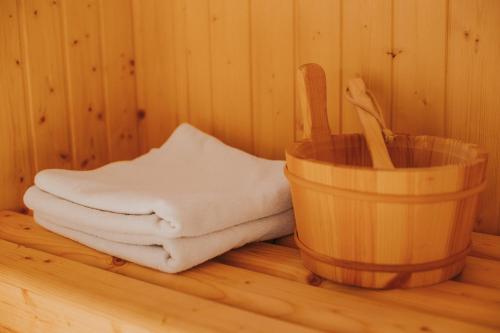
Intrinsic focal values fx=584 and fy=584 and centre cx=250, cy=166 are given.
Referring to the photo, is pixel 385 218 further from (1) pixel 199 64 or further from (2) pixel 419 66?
(1) pixel 199 64

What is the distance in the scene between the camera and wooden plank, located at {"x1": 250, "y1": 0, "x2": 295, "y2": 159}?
116cm

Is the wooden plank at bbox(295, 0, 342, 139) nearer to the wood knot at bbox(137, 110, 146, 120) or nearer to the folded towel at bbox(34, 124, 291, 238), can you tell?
the folded towel at bbox(34, 124, 291, 238)

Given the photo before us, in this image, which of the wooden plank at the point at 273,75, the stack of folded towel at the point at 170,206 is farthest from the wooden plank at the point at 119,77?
the wooden plank at the point at 273,75

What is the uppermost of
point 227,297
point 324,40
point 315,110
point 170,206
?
point 324,40

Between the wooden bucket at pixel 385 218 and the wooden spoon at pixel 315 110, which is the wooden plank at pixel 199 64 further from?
the wooden bucket at pixel 385 218

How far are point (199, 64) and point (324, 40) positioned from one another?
32 cm

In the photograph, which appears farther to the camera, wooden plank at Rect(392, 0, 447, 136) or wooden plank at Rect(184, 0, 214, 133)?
wooden plank at Rect(184, 0, 214, 133)

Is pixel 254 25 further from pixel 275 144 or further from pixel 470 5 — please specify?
pixel 470 5

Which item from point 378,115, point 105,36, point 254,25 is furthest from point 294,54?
point 105,36

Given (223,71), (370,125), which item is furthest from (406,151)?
(223,71)

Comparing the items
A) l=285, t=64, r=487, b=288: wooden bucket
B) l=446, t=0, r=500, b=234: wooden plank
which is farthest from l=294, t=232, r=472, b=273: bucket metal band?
l=446, t=0, r=500, b=234: wooden plank

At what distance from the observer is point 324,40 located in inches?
43.8

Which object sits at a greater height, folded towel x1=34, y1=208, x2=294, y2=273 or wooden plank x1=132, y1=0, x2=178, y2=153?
wooden plank x1=132, y1=0, x2=178, y2=153

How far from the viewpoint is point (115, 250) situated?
91cm
